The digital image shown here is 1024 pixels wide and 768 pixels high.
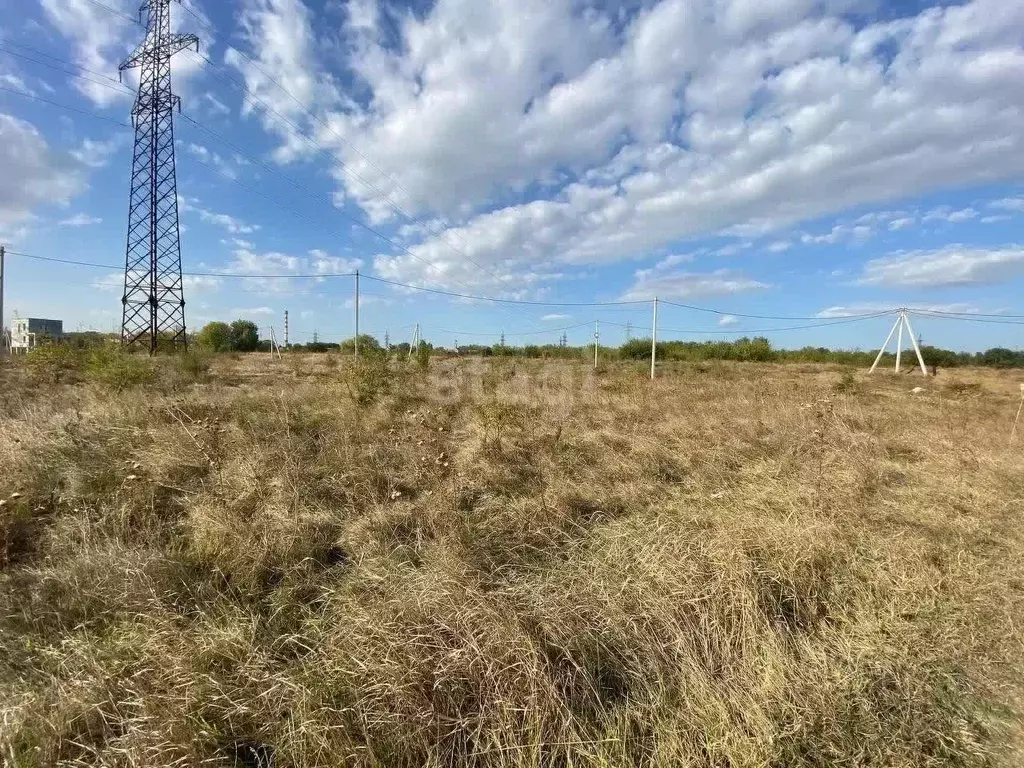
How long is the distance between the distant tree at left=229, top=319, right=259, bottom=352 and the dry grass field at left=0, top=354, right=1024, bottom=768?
36.2 meters

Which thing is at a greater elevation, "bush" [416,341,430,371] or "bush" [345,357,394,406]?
"bush" [416,341,430,371]

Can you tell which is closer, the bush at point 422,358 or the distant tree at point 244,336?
the bush at point 422,358

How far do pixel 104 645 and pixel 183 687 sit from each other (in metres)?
0.73

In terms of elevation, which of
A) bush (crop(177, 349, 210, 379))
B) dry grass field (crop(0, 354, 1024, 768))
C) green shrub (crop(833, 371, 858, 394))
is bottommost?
dry grass field (crop(0, 354, 1024, 768))

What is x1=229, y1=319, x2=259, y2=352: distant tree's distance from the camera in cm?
3884

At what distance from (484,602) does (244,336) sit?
4511 centimetres

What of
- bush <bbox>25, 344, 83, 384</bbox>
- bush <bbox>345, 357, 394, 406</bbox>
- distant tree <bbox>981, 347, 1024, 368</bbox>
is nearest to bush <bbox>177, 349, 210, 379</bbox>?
bush <bbox>25, 344, 83, 384</bbox>

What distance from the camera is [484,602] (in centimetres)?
259

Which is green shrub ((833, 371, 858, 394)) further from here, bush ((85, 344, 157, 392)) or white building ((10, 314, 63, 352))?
white building ((10, 314, 63, 352))

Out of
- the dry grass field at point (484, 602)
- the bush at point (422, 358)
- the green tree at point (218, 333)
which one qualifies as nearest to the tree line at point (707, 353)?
the green tree at point (218, 333)

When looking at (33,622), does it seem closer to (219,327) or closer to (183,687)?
(183,687)

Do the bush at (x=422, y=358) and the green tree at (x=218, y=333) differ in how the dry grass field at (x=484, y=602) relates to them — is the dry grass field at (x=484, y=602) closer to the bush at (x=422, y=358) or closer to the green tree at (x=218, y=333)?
the bush at (x=422, y=358)

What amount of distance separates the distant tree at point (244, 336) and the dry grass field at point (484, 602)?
36193mm

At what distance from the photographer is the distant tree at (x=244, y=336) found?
38.8 metres
